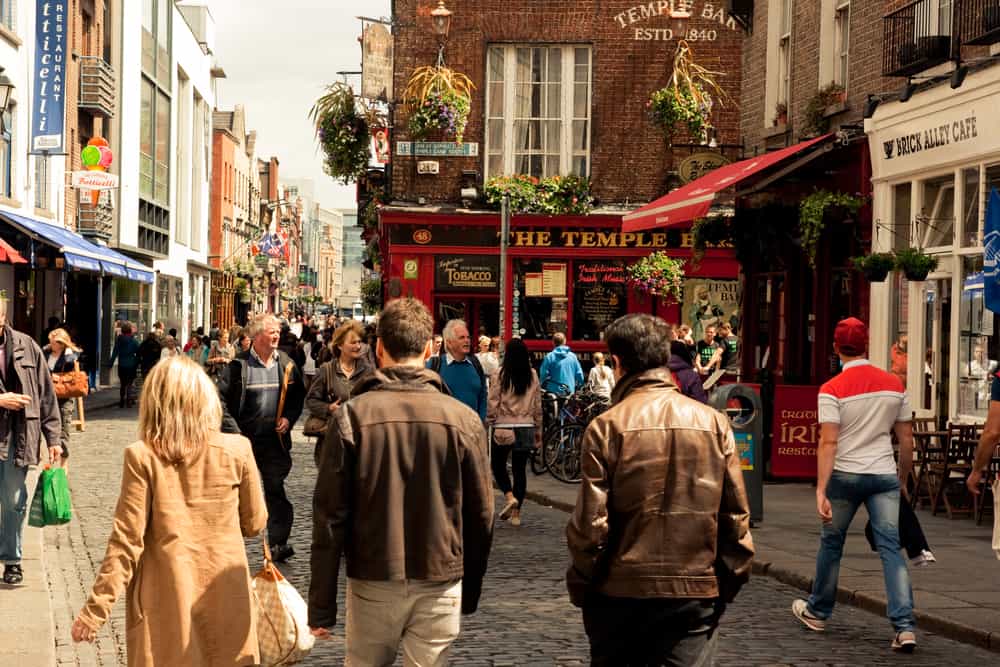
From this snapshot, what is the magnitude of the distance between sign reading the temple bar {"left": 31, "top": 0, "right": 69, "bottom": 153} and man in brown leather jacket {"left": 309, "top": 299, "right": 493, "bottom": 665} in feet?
87.5

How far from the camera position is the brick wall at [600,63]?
2953 centimetres

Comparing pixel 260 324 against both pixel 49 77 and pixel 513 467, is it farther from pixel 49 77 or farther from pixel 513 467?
pixel 49 77

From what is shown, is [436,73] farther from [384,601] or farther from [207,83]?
[207,83]

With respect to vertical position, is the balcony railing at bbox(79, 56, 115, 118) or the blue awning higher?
the balcony railing at bbox(79, 56, 115, 118)

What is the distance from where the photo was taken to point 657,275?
29.3m

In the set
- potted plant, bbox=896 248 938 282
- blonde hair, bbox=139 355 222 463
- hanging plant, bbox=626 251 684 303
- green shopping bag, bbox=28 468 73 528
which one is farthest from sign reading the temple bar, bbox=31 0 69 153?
blonde hair, bbox=139 355 222 463

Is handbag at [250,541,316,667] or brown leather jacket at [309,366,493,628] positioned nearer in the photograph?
brown leather jacket at [309,366,493,628]

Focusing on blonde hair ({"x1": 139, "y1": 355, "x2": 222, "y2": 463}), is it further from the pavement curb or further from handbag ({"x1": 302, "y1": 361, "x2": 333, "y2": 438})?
handbag ({"x1": 302, "y1": 361, "x2": 333, "y2": 438})

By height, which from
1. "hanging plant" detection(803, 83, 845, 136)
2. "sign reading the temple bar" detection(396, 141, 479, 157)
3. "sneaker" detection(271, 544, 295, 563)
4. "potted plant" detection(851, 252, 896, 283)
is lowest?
"sneaker" detection(271, 544, 295, 563)

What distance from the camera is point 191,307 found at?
59.7 metres

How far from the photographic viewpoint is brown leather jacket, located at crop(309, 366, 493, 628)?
4.99 m

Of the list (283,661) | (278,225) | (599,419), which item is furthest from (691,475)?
(278,225)

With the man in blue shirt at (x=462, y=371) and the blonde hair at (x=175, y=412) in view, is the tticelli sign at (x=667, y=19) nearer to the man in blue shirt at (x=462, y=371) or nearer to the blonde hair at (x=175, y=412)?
the man in blue shirt at (x=462, y=371)

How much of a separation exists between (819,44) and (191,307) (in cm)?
4393
